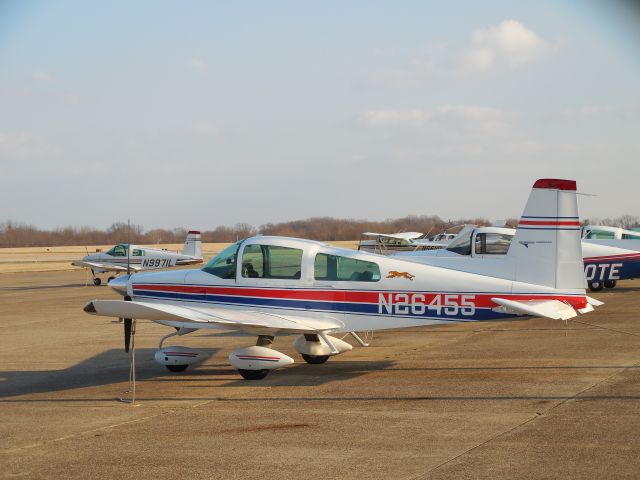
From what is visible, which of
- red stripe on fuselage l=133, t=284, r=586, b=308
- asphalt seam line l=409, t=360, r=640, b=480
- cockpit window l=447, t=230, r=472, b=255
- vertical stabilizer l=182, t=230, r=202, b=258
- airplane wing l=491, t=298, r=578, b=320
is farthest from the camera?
vertical stabilizer l=182, t=230, r=202, b=258

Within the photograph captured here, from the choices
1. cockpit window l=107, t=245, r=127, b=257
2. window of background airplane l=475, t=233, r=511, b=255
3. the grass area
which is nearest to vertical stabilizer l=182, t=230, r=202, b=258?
cockpit window l=107, t=245, r=127, b=257

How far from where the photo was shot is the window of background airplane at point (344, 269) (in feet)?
38.2

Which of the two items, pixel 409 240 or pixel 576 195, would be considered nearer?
pixel 576 195

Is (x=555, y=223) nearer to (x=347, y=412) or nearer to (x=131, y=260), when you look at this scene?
(x=347, y=412)

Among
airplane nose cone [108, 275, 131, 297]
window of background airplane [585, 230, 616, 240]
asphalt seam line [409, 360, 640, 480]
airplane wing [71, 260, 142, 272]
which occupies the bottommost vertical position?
asphalt seam line [409, 360, 640, 480]

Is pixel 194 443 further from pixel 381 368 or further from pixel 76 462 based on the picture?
pixel 381 368

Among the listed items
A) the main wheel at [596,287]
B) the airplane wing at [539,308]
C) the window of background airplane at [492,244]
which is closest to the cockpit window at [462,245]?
the window of background airplane at [492,244]

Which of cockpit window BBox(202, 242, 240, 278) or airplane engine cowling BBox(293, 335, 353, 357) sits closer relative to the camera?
cockpit window BBox(202, 242, 240, 278)

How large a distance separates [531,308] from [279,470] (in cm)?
498

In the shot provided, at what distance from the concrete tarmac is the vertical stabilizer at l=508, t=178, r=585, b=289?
1.33 meters

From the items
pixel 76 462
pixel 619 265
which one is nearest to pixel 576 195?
pixel 76 462

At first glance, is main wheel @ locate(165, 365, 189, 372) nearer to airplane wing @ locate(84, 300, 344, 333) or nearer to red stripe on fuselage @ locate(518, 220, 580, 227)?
airplane wing @ locate(84, 300, 344, 333)

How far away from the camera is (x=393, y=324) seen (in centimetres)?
1150

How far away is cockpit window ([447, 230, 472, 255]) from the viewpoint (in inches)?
830
